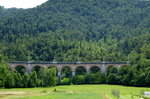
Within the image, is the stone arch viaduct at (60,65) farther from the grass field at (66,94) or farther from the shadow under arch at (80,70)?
the grass field at (66,94)

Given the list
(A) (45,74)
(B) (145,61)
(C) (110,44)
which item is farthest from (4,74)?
(C) (110,44)

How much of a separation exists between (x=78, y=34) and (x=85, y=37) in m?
4.57

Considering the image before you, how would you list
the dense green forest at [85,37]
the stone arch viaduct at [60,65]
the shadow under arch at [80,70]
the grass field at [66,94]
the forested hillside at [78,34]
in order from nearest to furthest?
the grass field at [66,94]
the dense green forest at [85,37]
the stone arch viaduct at [60,65]
the shadow under arch at [80,70]
the forested hillside at [78,34]

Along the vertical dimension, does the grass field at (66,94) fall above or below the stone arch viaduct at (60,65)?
below

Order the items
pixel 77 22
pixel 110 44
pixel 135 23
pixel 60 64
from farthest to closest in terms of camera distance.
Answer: pixel 77 22
pixel 135 23
pixel 110 44
pixel 60 64

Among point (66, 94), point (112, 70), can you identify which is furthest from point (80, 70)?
point (66, 94)

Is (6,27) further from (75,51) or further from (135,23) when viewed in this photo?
(135,23)

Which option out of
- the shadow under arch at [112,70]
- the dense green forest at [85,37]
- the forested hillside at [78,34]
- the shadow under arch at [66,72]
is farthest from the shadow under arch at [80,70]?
the shadow under arch at [112,70]

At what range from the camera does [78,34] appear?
16088cm

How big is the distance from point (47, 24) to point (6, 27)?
23669 mm

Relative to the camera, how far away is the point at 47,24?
170625 millimetres

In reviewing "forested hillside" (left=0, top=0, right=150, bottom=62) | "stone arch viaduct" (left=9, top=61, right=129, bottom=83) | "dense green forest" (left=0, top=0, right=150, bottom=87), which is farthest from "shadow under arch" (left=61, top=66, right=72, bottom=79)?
"forested hillside" (left=0, top=0, right=150, bottom=62)

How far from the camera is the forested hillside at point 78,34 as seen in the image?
4936 inches

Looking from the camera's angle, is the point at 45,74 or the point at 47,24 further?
the point at 47,24
